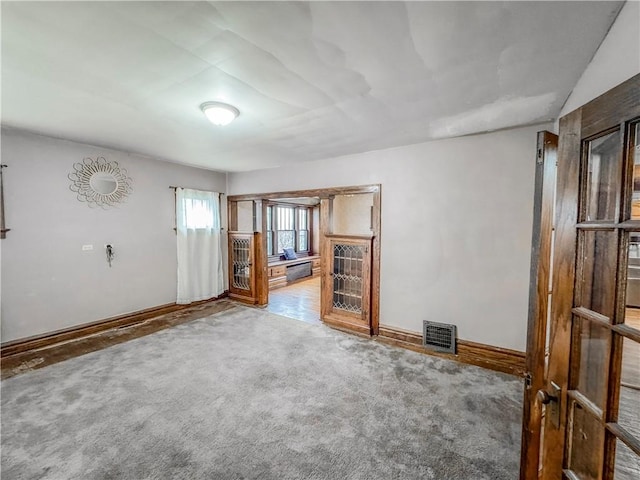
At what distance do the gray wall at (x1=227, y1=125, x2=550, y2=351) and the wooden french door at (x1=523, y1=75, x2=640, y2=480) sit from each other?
81.1 inches

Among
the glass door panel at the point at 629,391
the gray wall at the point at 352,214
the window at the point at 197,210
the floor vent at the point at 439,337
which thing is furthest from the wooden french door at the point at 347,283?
the glass door panel at the point at 629,391

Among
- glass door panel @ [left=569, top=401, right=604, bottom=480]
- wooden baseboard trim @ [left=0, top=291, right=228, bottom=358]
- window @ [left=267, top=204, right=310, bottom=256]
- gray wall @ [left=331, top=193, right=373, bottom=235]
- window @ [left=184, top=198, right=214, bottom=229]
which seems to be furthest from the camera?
window @ [left=267, top=204, right=310, bottom=256]

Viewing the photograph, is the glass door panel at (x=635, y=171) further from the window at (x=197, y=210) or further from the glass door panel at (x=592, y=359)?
the window at (x=197, y=210)

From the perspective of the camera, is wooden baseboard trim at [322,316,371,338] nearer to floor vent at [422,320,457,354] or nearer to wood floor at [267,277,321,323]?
wood floor at [267,277,321,323]

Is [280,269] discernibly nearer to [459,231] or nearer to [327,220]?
[327,220]

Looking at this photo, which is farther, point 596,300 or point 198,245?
point 198,245

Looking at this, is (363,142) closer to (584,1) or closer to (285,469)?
(584,1)

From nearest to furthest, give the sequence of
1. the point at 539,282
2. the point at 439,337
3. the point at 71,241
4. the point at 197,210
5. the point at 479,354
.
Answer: the point at 539,282
the point at 479,354
the point at 439,337
the point at 71,241
the point at 197,210

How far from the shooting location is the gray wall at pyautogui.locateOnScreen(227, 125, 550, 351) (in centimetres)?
286

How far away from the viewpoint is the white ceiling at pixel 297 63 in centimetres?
129

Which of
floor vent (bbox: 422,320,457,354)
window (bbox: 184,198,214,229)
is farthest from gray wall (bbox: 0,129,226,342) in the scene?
floor vent (bbox: 422,320,457,354)

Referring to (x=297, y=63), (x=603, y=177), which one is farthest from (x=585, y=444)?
(x=297, y=63)

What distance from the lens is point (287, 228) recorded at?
27.4 ft

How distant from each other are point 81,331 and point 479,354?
4997 mm
